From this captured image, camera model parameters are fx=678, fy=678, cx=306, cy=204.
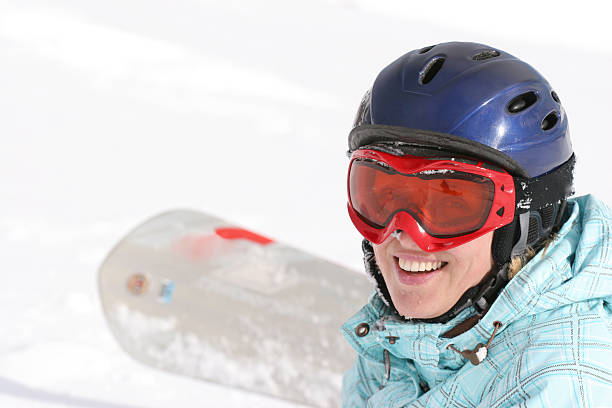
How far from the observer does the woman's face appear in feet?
5.31

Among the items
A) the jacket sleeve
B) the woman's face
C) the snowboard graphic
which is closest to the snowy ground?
the snowboard graphic

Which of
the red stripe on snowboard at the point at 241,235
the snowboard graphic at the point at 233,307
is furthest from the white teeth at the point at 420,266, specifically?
the red stripe on snowboard at the point at 241,235

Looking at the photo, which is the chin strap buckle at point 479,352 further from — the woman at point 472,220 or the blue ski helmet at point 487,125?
the blue ski helmet at point 487,125

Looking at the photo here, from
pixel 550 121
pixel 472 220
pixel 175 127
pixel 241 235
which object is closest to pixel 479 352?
pixel 472 220

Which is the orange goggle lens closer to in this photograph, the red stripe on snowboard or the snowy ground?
the snowy ground

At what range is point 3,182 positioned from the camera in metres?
5.09

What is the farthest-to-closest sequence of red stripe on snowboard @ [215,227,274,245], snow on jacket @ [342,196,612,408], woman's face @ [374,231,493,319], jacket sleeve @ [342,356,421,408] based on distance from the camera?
red stripe on snowboard @ [215,227,274,245]
jacket sleeve @ [342,356,421,408]
woman's face @ [374,231,493,319]
snow on jacket @ [342,196,612,408]

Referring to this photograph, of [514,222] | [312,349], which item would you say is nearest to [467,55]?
[514,222]

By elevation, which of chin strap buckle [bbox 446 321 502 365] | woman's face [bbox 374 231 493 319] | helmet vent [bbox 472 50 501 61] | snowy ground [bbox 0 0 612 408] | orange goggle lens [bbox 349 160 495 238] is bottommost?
snowy ground [bbox 0 0 612 408]

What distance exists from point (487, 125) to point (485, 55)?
0.26 metres

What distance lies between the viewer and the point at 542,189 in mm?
1636

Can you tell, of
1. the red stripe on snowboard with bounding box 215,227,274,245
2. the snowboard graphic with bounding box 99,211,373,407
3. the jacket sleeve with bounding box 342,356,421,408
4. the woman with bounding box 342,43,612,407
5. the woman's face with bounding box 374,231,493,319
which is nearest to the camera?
the woman with bounding box 342,43,612,407

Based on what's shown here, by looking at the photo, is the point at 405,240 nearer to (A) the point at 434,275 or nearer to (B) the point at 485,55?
(A) the point at 434,275

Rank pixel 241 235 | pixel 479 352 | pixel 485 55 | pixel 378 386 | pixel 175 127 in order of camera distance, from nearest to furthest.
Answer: pixel 479 352
pixel 485 55
pixel 378 386
pixel 241 235
pixel 175 127
